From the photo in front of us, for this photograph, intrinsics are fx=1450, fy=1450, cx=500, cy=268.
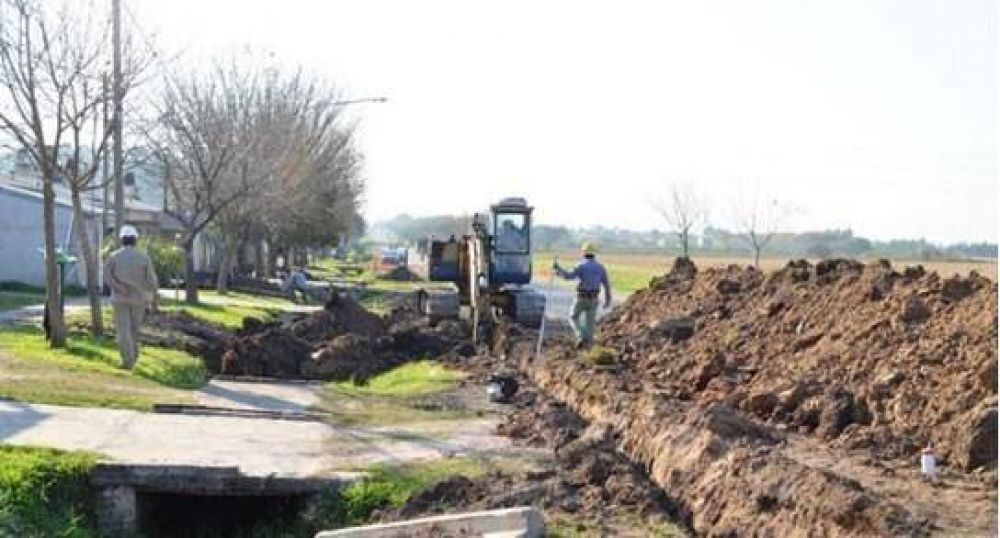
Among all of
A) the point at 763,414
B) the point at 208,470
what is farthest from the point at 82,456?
the point at 763,414

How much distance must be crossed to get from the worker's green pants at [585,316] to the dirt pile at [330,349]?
3081 millimetres

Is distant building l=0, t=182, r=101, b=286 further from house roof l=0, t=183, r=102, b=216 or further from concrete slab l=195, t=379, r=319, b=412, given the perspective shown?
concrete slab l=195, t=379, r=319, b=412

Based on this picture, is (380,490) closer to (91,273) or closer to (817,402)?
(817,402)

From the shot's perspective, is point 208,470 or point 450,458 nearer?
point 208,470

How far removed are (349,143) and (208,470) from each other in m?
51.0

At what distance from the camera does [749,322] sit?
2016 cm

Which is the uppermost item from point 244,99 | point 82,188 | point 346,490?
point 244,99

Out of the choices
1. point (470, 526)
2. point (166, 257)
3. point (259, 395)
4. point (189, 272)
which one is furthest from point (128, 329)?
point (166, 257)

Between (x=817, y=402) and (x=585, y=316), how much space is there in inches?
355

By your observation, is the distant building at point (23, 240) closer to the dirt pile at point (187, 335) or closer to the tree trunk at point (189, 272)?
the tree trunk at point (189, 272)

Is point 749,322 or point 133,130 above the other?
point 133,130

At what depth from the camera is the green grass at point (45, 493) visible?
9984 millimetres

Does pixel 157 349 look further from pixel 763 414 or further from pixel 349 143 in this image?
pixel 349 143

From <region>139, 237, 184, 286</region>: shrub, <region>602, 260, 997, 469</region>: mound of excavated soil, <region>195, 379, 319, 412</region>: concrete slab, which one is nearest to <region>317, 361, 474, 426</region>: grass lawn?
<region>195, 379, 319, 412</region>: concrete slab
